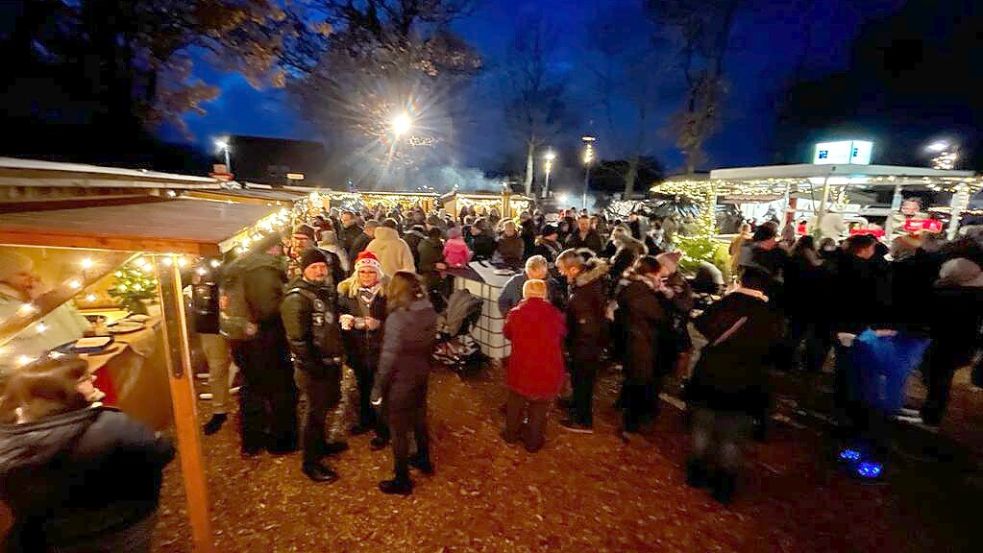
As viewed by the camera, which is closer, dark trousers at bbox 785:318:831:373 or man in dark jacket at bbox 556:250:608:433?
man in dark jacket at bbox 556:250:608:433

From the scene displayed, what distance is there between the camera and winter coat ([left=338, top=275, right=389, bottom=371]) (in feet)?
13.9

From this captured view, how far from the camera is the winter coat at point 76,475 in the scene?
1.93 m

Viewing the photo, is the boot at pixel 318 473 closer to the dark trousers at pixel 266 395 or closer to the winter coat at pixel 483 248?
the dark trousers at pixel 266 395

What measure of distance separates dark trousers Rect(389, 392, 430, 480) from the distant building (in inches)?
1549

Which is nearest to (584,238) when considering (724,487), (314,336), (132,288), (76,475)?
(724,487)

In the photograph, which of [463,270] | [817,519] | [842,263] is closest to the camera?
[817,519]

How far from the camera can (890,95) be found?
30156mm

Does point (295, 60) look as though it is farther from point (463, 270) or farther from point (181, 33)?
point (463, 270)

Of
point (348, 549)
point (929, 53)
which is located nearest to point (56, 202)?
point (348, 549)

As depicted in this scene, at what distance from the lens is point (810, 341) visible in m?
6.49

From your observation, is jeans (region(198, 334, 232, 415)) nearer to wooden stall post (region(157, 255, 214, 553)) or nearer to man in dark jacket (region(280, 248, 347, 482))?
man in dark jacket (region(280, 248, 347, 482))

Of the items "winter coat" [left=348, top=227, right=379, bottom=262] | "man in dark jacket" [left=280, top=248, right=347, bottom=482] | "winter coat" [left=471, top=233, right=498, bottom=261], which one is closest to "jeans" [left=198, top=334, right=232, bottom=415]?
"man in dark jacket" [left=280, top=248, right=347, bottom=482]

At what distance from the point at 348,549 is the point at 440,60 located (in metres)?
22.8

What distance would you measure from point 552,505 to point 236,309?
3299 millimetres
